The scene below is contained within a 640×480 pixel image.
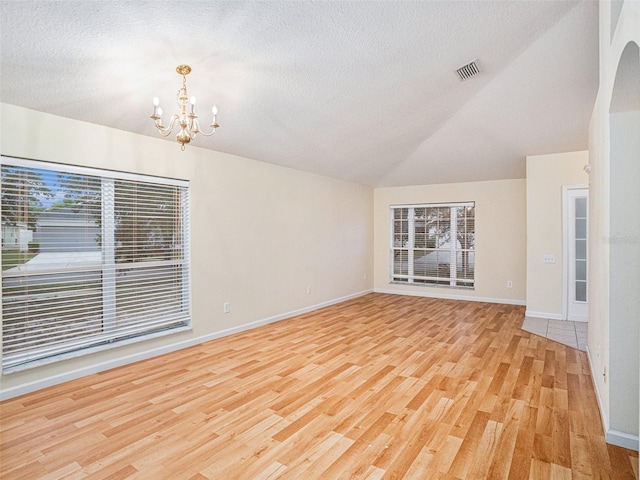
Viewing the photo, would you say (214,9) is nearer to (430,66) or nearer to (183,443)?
(430,66)

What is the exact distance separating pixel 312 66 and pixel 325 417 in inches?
115

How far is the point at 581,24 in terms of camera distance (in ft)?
10.3

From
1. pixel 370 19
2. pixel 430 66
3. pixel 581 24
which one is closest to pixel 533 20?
pixel 581 24

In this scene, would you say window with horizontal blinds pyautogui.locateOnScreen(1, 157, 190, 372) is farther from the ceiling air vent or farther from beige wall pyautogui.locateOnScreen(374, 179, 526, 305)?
beige wall pyautogui.locateOnScreen(374, 179, 526, 305)

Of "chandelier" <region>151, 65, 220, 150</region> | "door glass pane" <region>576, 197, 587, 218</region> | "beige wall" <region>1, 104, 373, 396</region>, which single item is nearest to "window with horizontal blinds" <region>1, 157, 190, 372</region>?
"beige wall" <region>1, 104, 373, 396</region>

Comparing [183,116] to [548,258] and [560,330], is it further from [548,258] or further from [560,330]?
[548,258]

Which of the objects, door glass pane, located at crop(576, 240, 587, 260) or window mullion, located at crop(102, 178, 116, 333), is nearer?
window mullion, located at crop(102, 178, 116, 333)

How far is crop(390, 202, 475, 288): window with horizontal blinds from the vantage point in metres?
7.31

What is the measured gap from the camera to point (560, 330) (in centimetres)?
487

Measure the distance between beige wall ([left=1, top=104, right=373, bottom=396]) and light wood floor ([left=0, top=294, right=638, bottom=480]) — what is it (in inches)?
13.4

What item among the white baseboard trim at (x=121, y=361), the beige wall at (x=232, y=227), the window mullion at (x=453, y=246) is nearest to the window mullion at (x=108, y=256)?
the beige wall at (x=232, y=227)

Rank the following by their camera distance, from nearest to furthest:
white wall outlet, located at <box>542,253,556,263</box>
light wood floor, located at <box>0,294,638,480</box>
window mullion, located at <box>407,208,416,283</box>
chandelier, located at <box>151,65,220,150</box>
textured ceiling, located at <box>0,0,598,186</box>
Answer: light wood floor, located at <box>0,294,638,480</box> → textured ceiling, located at <box>0,0,598,186</box> → chandelier, located at <box>151,65,220,150</box> → white wall outlet, located at <box>542,253,556,263</box> → window mullion, located at <box>407,208,416,283</box>

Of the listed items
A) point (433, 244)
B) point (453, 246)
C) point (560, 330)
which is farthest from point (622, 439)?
point (433, 244)

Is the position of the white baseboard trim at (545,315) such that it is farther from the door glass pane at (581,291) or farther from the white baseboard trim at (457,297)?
the white baseboard trim at (457,297)
